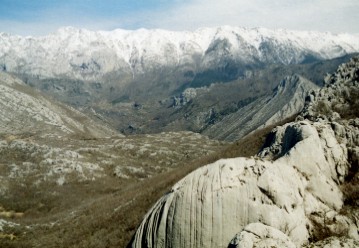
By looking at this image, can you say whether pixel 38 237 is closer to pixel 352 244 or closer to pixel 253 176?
pixel 253 176

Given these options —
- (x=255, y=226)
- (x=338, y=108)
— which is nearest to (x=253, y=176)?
(x=255, y=226)

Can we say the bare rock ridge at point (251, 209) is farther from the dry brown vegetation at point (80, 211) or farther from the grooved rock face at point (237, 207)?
the dry brown vegetation at point (80, 211)

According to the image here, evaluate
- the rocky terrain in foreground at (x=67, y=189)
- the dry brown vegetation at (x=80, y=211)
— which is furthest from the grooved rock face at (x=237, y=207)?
the rocky terrain in foreground at (x=67, y=189)

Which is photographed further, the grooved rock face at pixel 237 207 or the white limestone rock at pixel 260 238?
the grooved rock face at pixel 237 207

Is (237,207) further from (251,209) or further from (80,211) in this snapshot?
(80,211)

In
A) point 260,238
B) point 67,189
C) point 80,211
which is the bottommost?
point 67,189

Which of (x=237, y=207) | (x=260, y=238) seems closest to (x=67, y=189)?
(x=237, y=207)

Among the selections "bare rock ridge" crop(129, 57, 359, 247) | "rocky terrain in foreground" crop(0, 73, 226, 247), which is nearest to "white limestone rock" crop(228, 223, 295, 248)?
"bare rock ridge" crop(129, 57, 359, 247)

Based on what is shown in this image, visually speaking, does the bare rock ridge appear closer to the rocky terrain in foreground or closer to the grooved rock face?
the grooved rock face
